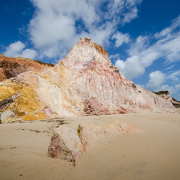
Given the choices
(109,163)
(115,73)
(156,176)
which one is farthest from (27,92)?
(115,73)

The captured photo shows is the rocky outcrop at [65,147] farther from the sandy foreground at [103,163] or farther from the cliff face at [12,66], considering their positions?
A: the cliff face at [12,66]

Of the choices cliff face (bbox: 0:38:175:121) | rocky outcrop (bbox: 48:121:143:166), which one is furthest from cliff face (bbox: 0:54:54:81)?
rocky outcrop (bbox: 48:121:143:166)

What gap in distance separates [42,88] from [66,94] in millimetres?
2636

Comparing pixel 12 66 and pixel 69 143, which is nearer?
pixel 69 143

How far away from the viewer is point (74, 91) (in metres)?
11.9

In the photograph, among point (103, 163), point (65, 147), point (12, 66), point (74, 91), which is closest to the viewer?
point (103, 163)

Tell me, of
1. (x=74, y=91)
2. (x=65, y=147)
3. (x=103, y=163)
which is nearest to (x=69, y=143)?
(x=65, y=147)

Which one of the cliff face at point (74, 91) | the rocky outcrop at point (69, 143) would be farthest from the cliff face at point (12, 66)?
the rocky outcrop at point (69, 143)

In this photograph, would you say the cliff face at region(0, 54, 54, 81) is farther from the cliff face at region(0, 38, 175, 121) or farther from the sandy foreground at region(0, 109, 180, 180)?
the sandy foreground at region(0, 109, 180, 180)

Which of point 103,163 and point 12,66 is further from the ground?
point 12,66

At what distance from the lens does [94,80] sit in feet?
42.7

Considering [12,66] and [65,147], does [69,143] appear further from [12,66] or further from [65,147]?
[12,66]

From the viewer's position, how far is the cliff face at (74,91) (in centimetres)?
700

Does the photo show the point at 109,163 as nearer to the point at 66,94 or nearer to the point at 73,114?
the point at 73,114
